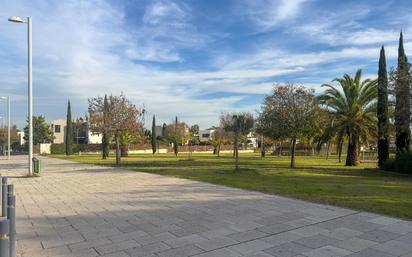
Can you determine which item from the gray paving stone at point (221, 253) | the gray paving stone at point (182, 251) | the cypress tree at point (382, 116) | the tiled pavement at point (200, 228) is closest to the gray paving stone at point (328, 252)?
the tiled pavement at point (200, 228)

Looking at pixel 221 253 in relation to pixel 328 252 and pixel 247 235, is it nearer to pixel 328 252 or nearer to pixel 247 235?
pixel 247 235

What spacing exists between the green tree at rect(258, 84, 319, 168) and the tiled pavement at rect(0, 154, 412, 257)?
13.3 metres

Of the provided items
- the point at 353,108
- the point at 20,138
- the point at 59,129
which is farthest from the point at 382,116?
the point at 59,129

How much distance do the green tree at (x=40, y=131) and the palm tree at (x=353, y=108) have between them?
6709 centimetres

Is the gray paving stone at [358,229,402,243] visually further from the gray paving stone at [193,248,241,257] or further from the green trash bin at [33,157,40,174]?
the green trash bin at [33,157,40,174]

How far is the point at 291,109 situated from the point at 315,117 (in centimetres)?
160

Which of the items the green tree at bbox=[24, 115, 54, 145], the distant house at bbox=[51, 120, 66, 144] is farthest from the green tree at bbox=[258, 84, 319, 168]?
the distant house at bbox=[51, 120, 66, 144]

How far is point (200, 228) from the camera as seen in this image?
7.16 meters

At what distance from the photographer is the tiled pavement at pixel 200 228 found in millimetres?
5773

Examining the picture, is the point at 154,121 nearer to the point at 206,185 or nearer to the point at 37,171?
the point at 37,171

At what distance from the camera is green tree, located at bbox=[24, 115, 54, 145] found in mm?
78562

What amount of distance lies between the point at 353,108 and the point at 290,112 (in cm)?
582

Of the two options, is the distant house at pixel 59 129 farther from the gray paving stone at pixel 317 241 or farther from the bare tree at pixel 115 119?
the gray paving stone at pixel 317 241

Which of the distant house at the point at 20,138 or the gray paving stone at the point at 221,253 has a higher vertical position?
the distant house at the point at 20,138
